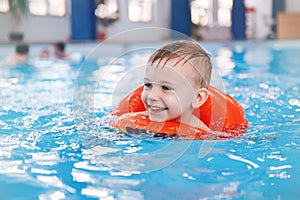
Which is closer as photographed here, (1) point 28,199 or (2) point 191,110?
(1) point 28,199

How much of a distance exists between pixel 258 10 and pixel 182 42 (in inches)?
626

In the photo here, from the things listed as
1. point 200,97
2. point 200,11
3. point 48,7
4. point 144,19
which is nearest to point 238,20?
point 200,11

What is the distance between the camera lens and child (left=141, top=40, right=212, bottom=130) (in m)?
1.61

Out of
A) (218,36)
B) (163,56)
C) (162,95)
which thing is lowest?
(218,36)

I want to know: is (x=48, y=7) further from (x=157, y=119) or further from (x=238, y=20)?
(x=157, y=119)

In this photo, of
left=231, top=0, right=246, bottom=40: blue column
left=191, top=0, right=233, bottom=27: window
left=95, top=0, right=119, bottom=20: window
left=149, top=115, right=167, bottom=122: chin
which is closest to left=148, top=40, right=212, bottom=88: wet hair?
left=149, top=115, right=167, bottom=122: chin

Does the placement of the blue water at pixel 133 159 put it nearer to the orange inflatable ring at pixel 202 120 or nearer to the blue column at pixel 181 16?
the orange inflatable ring at pixel 202 120

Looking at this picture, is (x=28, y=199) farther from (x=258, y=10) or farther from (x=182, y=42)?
(x=258, y=10)

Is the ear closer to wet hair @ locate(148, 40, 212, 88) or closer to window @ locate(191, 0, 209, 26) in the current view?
wet hair @ locate(148, 40, 212, 88)

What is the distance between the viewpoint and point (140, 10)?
1479 cm

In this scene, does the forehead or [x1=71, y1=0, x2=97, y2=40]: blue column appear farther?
[x1=71, y1=0, x2=97, y2=40]: blue column

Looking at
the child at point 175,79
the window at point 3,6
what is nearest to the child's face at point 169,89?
the child at point 175,79

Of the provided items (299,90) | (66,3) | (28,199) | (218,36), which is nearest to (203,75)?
(28,199)

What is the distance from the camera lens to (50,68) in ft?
20.3
